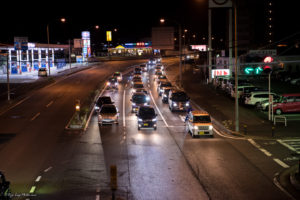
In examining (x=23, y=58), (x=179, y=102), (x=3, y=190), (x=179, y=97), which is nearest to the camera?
(x=3, y=190)

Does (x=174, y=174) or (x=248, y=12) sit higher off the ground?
(x=248, y=12)

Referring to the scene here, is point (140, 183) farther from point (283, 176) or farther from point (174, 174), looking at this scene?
point (283, 176)

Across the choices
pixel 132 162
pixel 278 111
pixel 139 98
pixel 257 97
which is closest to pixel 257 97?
pixel 257 97

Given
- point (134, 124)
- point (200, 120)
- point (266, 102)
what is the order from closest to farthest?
point (200, 120) → point (134, 124) → point (266, 102)

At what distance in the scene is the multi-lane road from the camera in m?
15.0

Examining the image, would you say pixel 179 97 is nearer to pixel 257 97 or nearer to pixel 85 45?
pixel 257 97

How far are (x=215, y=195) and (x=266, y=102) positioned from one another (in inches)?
889

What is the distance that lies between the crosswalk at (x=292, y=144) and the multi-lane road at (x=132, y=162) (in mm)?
606

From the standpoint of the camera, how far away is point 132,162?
19.5 m

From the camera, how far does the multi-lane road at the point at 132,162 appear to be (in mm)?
15000

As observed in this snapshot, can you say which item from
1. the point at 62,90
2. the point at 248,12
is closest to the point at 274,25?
the point at 248,12

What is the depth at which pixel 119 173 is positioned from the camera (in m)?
17.5

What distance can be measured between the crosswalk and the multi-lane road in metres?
0.61

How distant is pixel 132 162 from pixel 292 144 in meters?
10.3
